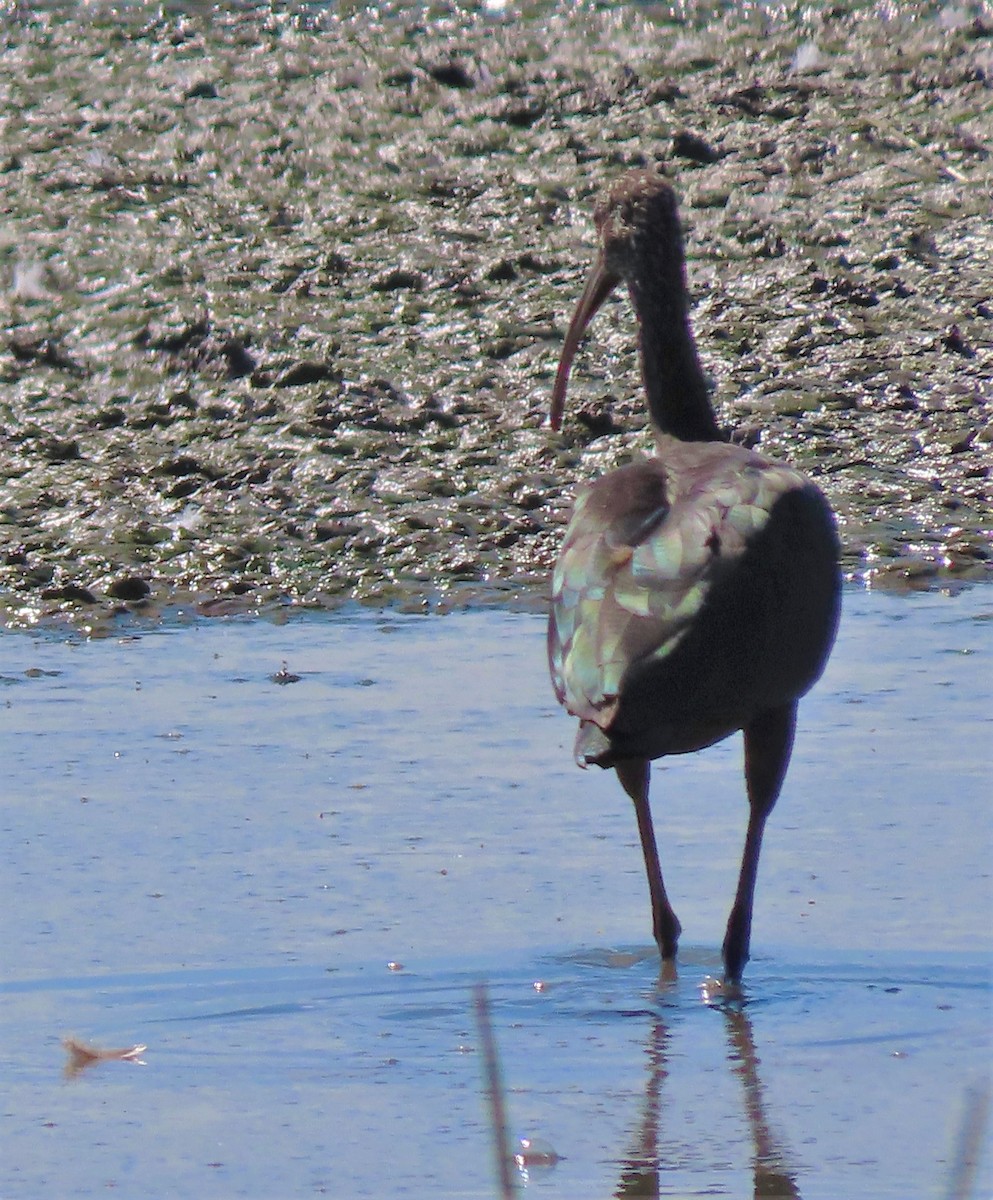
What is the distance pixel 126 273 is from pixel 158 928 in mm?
5810

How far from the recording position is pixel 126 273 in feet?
34.0

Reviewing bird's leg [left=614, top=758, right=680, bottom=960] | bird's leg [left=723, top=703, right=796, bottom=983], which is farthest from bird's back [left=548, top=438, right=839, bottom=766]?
bird's leg [left=614, top=758, right=680, bottom=960]

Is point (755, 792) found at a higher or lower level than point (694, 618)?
lower

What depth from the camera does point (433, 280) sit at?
400 inches

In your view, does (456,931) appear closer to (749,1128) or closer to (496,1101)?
(749,1128)

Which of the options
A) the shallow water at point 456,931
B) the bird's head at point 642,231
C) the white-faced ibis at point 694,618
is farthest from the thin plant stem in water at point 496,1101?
the bird's head at point 642,231

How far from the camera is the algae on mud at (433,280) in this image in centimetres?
845

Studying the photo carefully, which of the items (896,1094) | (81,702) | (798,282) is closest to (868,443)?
(798,282)

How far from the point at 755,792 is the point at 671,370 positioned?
1124 mm

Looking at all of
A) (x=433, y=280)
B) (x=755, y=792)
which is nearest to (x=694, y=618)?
(x=755, y=792)

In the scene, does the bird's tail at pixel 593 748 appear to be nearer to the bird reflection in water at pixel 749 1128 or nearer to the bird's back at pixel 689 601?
the bird's back at pixel 689 601

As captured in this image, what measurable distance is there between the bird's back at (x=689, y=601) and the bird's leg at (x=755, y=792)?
11 centimetres

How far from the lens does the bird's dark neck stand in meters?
5.52

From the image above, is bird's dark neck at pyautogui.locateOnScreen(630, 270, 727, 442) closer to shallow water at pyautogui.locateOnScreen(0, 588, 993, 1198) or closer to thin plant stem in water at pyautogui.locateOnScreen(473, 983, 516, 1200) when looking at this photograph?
shallow water at pyautogui.locateOnScreen(0, 588, 993, 1198)
